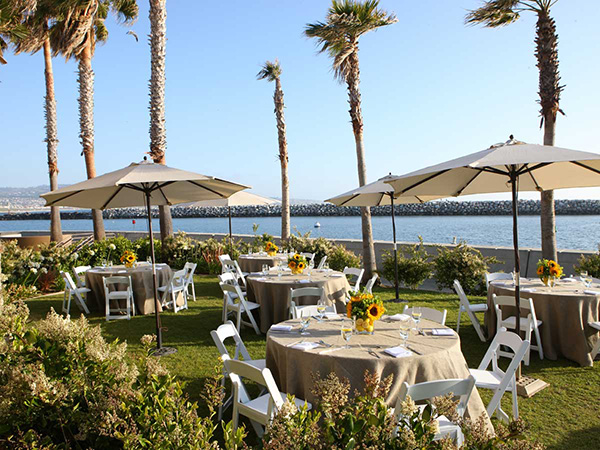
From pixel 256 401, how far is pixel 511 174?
12.4 feet

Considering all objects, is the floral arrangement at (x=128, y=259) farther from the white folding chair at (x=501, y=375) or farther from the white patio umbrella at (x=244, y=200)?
the white folding chair at (x=501, y=375)

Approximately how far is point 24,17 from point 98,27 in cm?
289

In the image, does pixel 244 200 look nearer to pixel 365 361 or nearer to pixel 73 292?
pixel 73 292

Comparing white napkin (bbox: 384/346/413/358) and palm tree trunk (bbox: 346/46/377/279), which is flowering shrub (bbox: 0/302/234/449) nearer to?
white napkin (bbox: 384/346/413/358)

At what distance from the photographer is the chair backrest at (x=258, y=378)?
3084 millimetres

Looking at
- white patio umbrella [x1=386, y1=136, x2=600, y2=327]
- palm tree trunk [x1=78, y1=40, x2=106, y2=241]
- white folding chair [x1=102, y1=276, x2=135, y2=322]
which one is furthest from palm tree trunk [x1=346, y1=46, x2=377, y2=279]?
palm tree trunk [x1=78, y1=40, x2=106, y2=241]

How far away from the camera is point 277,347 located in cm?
411

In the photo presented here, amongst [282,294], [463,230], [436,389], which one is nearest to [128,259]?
[282,294]

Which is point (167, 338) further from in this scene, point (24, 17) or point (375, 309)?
point (24, 17)

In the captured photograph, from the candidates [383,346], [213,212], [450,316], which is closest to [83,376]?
[383,346]

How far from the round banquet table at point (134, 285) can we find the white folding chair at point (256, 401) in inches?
228

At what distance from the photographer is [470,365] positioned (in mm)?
5562

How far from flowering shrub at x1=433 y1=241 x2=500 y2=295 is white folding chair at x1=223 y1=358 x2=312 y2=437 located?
7.44 m

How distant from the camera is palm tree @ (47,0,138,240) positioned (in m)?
15.9
